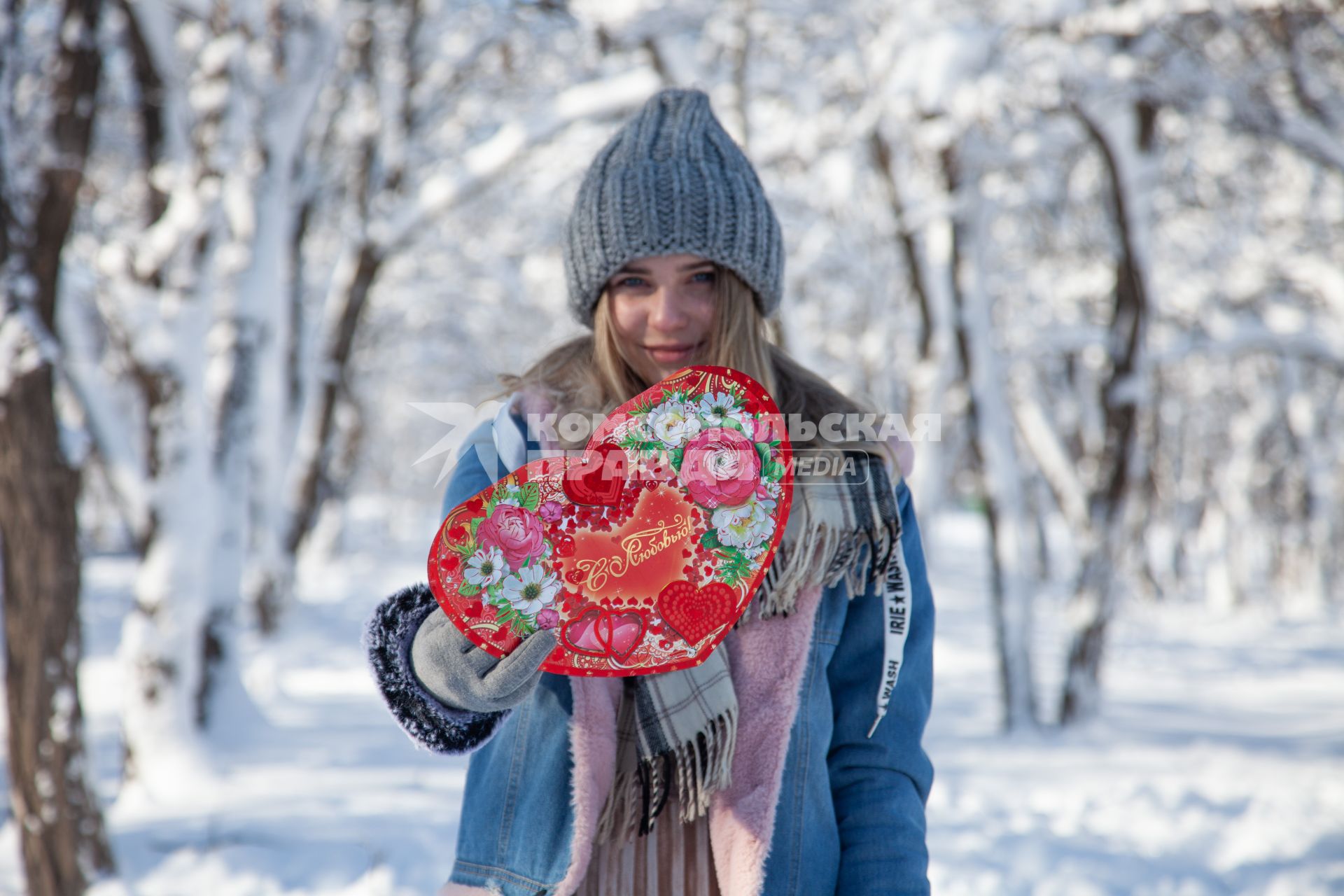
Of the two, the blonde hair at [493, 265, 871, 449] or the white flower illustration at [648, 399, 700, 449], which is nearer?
the white flower illustration at [648, 399, 700, 449]

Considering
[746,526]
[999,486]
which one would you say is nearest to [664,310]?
[746,526]

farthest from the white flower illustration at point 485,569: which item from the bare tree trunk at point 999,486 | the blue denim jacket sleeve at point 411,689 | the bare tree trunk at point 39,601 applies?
the bare tree trunk at point 999,486

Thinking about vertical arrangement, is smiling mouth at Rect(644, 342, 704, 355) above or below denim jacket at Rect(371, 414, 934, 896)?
above

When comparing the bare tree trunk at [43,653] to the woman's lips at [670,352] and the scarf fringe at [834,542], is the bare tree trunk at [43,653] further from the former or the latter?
the scarf fringe at [834,542]

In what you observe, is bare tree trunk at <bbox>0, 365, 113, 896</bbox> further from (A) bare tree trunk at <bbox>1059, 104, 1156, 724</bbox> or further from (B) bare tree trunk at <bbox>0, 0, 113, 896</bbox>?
(A) bare tree trunk at <bbox>1059, 104, 1156, 724</bbox>

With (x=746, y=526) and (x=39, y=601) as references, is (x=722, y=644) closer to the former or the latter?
(x=746, y=526)

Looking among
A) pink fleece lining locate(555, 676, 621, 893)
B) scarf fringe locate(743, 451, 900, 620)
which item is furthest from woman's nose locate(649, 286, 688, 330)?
pink fleece lining locate(555, 676, 621, 893)

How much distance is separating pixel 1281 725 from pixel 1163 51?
451 centimetres

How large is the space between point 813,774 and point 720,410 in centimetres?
50

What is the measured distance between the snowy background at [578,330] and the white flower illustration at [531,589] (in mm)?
253

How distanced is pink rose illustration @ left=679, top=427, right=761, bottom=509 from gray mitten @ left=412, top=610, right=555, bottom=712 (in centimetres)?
26

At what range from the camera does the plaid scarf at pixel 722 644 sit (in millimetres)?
1236

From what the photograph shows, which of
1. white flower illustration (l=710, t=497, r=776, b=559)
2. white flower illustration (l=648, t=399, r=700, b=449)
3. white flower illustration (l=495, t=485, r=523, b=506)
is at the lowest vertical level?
white flower illustration (l=710, t=497, r=776, b=559)

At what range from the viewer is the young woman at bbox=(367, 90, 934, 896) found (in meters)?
1.22
